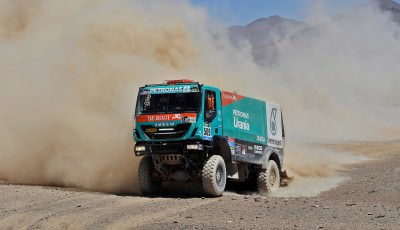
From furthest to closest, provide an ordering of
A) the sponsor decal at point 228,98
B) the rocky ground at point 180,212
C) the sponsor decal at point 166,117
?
1. the sponsor decal at point 228,98
2. the sponsor decal at point 166,117
3. the rocky ground at point 180,212

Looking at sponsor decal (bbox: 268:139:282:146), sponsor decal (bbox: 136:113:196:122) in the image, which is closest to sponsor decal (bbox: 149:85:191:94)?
sponsor decal (bbox: 136:113:196:122)

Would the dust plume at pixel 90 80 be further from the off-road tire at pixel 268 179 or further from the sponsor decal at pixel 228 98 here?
the sponsor decal at pixel 228 98

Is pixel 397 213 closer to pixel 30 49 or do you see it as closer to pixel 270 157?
pixel 270 157

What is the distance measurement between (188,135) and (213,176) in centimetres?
113

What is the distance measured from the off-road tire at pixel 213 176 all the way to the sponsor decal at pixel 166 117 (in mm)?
1149

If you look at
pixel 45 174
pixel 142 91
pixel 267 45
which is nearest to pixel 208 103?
pixel 142 91

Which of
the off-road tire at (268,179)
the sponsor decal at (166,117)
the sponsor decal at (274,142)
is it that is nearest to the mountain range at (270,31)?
the sponsor decal at (274,142)

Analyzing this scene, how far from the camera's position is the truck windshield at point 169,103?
1523 cm

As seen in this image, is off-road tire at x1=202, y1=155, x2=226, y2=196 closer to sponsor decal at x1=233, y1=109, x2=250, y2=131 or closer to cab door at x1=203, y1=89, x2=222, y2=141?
cab door at x1=203, y1=89, x2=222, y2=141

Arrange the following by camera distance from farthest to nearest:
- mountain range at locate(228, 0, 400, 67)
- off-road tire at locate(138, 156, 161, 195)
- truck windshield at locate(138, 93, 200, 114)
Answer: mountain range at locate(228, 0, 400, 67) → off-road tire at locate(138, 156, 161, 195) → truck windshield at locate(138, 93, 200, 114)

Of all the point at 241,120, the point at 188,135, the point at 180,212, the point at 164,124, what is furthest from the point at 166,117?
the point at 180,212

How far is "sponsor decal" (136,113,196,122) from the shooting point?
49.2 feet

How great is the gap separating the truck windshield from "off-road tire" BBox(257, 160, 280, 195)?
3903 millimetres

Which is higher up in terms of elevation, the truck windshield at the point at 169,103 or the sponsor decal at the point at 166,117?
the truck windshield at the point at 169,103
